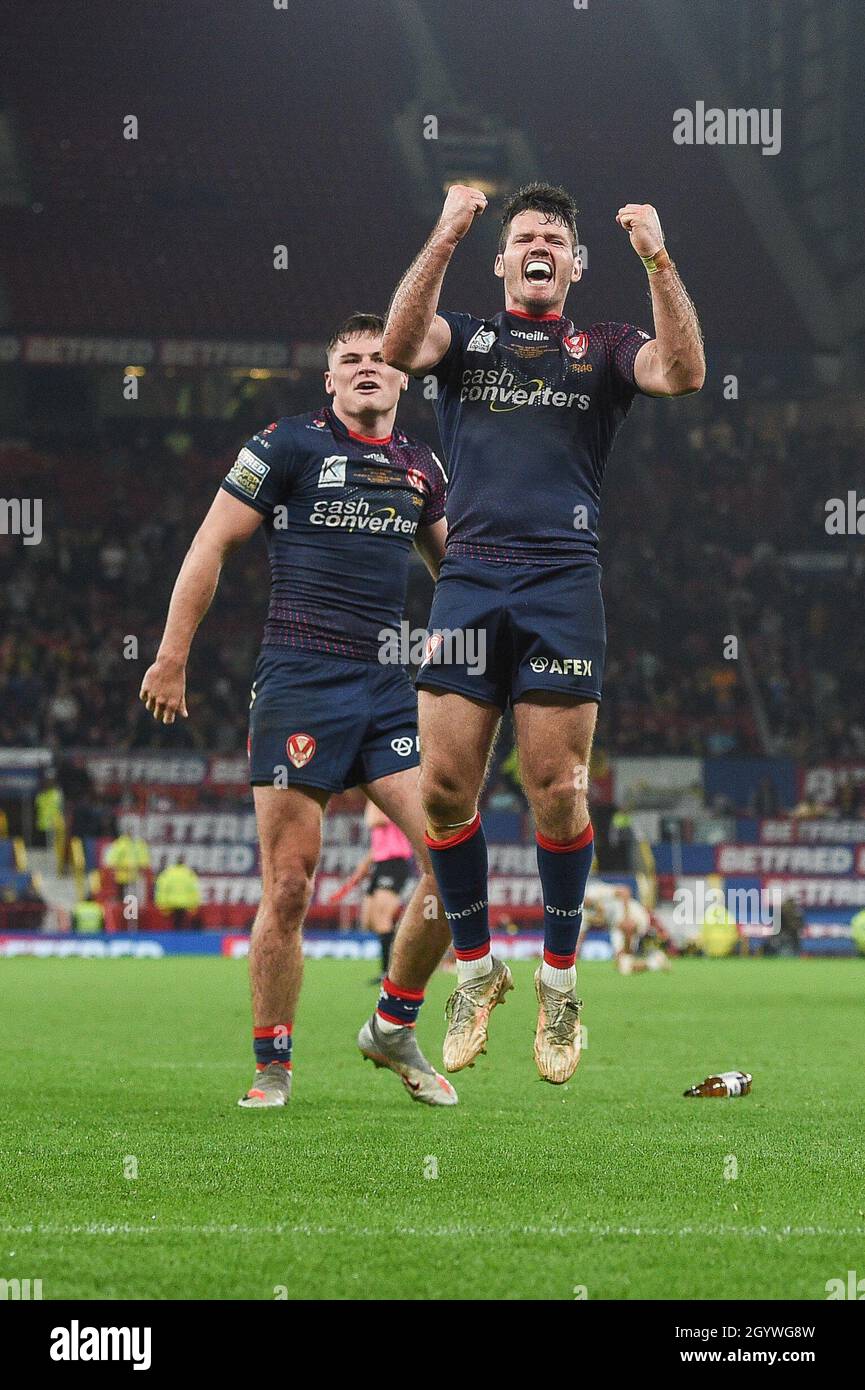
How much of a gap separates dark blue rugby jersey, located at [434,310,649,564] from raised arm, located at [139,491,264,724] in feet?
3.53

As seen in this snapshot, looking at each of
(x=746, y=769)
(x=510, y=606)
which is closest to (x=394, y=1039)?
(x=510, y=606)

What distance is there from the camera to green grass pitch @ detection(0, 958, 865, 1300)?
135 inches

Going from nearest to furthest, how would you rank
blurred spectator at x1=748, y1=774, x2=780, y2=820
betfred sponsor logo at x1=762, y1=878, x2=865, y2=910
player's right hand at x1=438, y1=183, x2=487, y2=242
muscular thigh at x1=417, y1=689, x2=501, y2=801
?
player's right hand at x1=438, y1=183, x2=487, y2=242 → muscular thigh at x1=417, y1=689, x2=501, y2=801 → betfred sponsor logo at x1=762, y1=878, x2=865, y2=910 → blurred spectator at x1=748, y1=774, x2=780, y2=820

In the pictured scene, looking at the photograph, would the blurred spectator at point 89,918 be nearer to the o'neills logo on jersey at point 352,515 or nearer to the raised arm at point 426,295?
the o'neills logo on jersey at point 352,515

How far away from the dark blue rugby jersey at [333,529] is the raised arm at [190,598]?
0.18 m

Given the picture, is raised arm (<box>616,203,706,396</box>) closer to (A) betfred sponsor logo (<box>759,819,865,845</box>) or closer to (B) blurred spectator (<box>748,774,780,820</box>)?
(A) betfred sponsor logo (<box>759,819,865,845</box>)

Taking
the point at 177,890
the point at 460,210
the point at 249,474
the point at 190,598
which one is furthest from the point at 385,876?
the point at 460,210

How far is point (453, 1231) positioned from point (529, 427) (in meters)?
2.49

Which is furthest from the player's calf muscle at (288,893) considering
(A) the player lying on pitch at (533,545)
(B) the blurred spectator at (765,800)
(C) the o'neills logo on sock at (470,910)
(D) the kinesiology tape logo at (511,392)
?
(B) the blurred spectator at (765,800)

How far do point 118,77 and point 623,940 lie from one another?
47.9 ft

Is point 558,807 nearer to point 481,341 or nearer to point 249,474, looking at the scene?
point 481,341

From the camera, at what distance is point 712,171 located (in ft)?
90.6
